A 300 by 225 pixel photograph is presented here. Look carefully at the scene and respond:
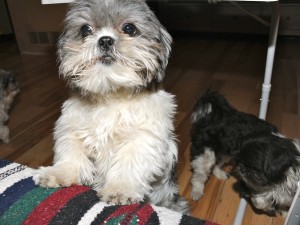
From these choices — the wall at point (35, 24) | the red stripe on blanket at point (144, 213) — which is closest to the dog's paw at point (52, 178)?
the red stripe on blanket at point (144, 213)

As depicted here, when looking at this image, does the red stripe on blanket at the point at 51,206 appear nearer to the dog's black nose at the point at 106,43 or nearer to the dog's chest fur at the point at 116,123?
the dog's chest fur at the point at 116,123

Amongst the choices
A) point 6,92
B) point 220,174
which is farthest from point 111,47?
point 6,92

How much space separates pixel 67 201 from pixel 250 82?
7.70ft

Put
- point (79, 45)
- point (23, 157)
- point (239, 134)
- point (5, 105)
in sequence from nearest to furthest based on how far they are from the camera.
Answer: point (79, 45)
point (239, 134)
point (23, 157)
point (5, 105)

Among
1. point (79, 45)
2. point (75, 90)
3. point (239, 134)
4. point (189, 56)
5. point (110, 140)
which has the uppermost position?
point (79, 45)

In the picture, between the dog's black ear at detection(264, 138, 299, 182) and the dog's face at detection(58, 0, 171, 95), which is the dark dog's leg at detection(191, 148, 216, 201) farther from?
the dog's face at detection(58, 0, 171, 95)

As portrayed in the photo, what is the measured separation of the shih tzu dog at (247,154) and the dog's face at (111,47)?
0.61m

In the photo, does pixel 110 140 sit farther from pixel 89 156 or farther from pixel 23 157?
pixel 23 157

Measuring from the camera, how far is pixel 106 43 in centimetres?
93

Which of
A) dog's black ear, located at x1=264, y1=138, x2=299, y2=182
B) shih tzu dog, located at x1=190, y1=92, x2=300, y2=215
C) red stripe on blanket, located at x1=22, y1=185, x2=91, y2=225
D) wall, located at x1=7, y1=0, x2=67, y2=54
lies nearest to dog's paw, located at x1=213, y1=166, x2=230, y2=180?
shih tzu dog, located at x1=190, y1=92, x2=300, y2=215

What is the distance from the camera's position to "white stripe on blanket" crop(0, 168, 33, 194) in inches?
35.5

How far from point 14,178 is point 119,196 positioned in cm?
32

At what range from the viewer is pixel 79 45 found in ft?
3.17

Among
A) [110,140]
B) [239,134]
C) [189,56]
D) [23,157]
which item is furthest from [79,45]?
[189,56]
